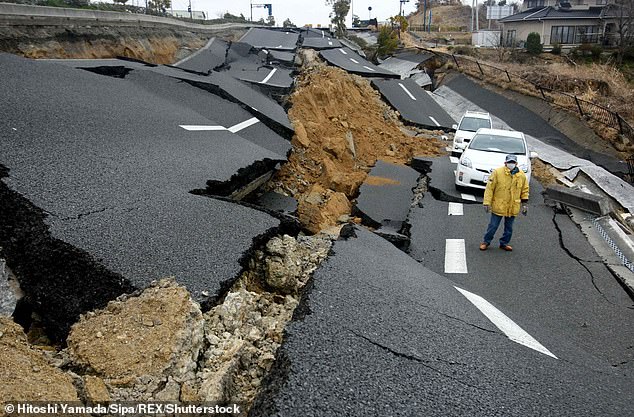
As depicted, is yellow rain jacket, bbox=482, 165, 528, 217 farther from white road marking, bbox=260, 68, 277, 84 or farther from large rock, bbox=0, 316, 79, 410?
white road marking, bbox=260, 68, 277, 84

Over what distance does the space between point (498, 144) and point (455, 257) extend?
5232 mm

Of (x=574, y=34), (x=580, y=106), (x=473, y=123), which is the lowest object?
(x=473, y=123)

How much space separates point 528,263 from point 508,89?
2186cm

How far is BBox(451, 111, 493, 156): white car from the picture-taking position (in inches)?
595

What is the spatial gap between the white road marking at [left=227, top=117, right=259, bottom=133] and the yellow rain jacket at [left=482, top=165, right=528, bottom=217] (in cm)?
518

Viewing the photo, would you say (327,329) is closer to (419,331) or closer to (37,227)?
(419,331)

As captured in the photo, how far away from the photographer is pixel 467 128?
16156 millimetres

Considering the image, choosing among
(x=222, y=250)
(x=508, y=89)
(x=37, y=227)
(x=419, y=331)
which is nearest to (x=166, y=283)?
(x=222, y=250)

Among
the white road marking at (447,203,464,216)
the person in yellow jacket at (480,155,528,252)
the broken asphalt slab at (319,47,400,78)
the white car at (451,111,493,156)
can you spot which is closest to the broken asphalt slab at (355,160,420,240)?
the white road marking at (447,203,464,216)

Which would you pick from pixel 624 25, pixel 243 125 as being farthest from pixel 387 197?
pixel 624 25

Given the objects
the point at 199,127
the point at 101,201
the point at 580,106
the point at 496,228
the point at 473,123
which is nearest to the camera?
the point at 101,201

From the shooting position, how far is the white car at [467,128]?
15.1 metres

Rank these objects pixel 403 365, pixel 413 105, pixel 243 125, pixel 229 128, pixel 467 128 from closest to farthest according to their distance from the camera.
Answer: pixel 403 365 < pixel 229 128 < pixel 243 125 < pixel 467 128 < pixel 413 105

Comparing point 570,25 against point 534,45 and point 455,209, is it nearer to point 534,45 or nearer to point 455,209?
point 534,45
